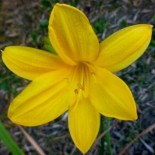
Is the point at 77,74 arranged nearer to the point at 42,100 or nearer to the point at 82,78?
the point at 82,78

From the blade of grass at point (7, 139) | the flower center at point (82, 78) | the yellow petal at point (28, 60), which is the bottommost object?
the blade of grass at point (7, 139)

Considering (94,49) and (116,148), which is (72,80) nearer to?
(94,49)

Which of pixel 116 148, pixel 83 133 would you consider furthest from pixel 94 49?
pixel 116 148

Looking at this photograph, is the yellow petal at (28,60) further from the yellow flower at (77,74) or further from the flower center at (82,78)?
the flower center at (82,78)

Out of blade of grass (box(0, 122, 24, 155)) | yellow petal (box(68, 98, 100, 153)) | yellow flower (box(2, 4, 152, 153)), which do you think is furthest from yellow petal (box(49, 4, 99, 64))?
blade of grass (box(0, 122, 24, 155))

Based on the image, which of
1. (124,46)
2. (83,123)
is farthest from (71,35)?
(83,123)

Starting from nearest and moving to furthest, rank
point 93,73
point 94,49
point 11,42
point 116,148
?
point 94,49 → point 93,73 → point 116,148 → point 11,42

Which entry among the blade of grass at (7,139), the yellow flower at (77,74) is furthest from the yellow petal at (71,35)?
→ the blade of grass at (7,139)

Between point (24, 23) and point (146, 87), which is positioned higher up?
point (24, 23)
